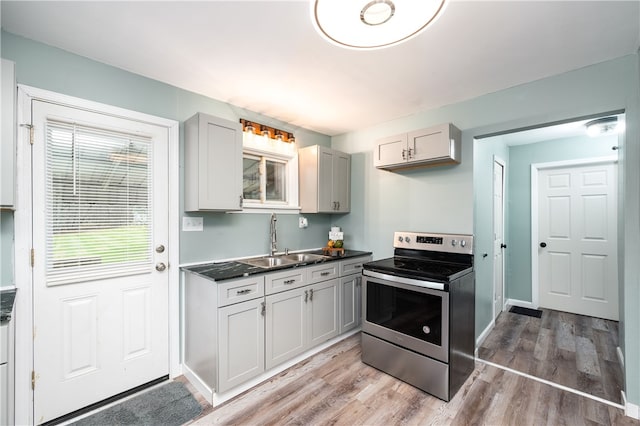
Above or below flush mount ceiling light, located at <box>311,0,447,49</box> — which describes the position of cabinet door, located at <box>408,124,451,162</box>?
below

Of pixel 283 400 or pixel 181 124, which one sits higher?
pixel 181 124

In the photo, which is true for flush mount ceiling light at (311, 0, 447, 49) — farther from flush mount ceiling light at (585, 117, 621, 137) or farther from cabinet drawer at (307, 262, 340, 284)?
flush mount ceiling light at (585, 117, 621, 137)

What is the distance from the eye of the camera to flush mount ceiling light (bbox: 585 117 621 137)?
9.57 feet

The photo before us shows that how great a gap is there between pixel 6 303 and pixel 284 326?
1.72 meters

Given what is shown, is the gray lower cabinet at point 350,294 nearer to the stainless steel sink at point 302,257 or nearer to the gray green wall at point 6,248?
the stainless steel sink at point 302,257

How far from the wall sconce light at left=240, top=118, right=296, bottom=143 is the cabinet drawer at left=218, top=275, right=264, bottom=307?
1.50m

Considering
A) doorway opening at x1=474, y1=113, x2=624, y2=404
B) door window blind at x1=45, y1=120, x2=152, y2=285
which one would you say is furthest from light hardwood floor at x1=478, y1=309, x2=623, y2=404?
door window blind at x1=45, y1=120, x2=152, y2=285

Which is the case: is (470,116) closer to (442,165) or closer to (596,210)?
(442,165)

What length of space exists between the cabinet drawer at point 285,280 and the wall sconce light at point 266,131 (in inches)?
57.3

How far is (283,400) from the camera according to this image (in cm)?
204

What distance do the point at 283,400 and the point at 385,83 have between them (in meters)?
2.61

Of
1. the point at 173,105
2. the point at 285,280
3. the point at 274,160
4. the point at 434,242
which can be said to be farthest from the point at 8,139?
the point at 434,242

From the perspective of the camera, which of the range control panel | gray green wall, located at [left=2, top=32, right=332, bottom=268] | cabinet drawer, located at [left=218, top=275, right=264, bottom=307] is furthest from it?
the range control panel

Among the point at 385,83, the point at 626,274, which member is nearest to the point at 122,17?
the point at 385,83
